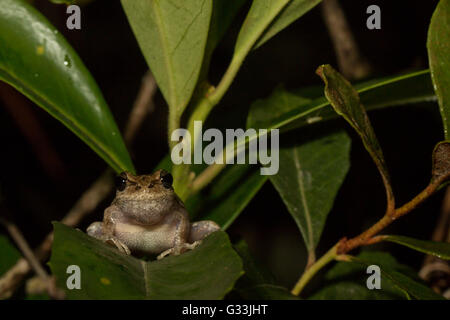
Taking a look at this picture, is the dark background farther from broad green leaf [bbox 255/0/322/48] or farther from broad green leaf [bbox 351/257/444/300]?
broad green leaf [bbox 351/257/444/300]

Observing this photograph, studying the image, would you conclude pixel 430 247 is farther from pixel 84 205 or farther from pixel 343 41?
pixel 343 41

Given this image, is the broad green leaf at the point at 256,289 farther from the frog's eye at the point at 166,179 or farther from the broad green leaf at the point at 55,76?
the broad green leaf at the point at 55,76

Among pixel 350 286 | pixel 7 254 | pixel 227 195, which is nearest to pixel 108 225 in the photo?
pixel 227 195

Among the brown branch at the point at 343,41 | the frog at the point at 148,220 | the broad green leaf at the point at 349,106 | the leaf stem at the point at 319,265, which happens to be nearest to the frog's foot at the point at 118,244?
the frog at the point at 148,220

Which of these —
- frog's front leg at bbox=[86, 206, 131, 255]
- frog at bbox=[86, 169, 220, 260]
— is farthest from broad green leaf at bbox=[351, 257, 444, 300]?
frog's front leg at bbox=[86, 206, 131, 255]
